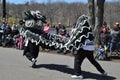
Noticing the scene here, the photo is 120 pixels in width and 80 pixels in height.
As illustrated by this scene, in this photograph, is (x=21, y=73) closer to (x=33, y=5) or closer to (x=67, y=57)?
Result: (x=67, y=57)

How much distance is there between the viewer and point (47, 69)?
1283 centimetres

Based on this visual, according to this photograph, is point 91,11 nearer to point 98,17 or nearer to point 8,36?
point 98,17

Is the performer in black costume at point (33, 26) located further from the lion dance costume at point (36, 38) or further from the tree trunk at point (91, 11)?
the tree trunk at point (91, 11)

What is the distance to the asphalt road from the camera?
11508mm

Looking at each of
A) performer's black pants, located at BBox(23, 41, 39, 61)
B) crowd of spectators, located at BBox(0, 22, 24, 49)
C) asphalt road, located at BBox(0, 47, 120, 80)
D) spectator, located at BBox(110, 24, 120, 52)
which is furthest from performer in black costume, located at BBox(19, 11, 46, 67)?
crowd of spectators, located at BBox(0, 22, 24, 49)

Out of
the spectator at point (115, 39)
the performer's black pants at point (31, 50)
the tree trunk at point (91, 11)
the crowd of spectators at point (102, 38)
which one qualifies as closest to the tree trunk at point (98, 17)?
the crowd of spectators at point (102, 38)

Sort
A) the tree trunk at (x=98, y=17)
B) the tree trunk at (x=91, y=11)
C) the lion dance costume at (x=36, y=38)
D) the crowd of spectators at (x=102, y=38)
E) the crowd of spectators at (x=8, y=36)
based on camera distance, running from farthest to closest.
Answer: the crowd of spectators at (x=8, y=36)
the tree trunk at (x=91, y=11)
the tree trunk at (x=98, y=17)
the crowd of spectators at (x=102, y=38)
the lion dance costume at (x=36, y=38)

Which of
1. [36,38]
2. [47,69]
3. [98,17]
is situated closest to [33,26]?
[36,38]

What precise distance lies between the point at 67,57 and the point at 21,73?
15.8ft

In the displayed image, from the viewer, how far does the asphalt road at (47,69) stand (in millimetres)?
11508

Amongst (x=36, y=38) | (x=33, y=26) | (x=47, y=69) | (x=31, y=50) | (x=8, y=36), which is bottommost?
(x=47, y=69)

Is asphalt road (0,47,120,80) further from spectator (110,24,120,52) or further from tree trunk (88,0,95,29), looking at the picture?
tree trunk (88,0,95,29)

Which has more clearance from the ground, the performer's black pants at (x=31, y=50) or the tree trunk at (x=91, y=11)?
the tree trunk at (x=91, y=11)

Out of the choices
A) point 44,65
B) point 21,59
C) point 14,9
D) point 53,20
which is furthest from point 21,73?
point 14,9
